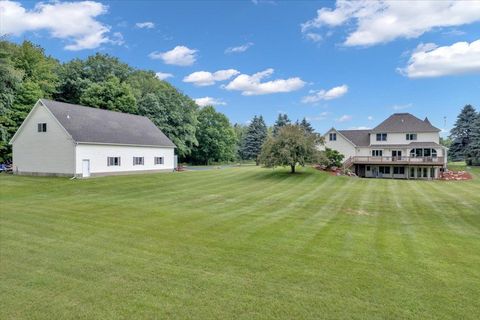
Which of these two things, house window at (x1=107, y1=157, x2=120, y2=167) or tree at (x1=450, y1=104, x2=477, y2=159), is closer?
house window at (x1=107, y1=157, x2=120, y2=167)

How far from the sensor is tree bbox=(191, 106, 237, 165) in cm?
6950

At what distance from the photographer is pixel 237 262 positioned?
304 inches

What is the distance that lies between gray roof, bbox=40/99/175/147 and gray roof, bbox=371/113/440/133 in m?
30.3

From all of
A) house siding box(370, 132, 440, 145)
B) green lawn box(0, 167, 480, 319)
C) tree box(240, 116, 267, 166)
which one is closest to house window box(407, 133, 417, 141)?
house siding box(370, 132, 440, 145)

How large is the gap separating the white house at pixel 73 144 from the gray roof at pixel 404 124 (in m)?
33.2

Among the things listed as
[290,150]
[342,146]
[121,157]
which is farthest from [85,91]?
[342,146]

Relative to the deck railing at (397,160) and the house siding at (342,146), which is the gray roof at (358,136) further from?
the deck railing at (397,160)

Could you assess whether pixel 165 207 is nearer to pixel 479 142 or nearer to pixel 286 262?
pixel 286 262

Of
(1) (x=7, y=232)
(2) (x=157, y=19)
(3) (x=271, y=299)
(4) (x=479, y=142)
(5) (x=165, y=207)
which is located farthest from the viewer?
(4) (x=479, y=142)

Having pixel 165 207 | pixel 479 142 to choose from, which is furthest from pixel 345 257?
pixel 479 142

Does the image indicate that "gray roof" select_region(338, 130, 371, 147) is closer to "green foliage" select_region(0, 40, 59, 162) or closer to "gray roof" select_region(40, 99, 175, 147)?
"gray roof" select_region(40, 99, 175, 147)

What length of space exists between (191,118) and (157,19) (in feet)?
77.1

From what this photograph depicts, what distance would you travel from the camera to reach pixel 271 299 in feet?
19.0

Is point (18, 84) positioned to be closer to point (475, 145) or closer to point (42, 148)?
point (42, 148)
